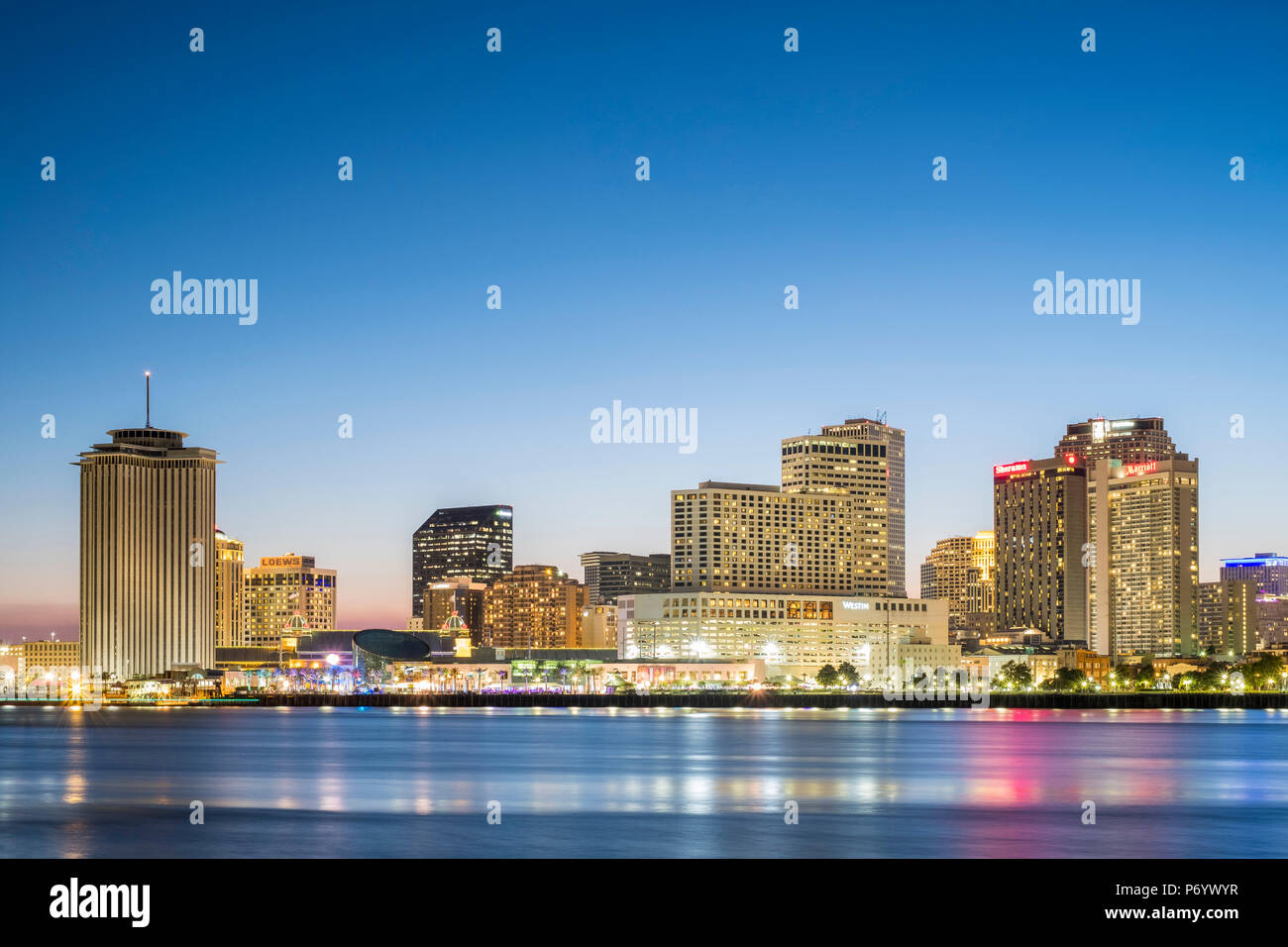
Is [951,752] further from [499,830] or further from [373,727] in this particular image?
[373,727]

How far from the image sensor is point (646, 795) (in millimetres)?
74188

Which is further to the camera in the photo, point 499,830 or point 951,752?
point 951,752

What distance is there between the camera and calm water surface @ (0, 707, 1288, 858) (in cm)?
5419

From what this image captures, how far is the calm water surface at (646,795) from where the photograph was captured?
54.2 metres

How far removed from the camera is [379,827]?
2352 inches
